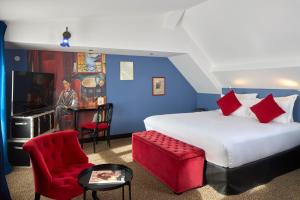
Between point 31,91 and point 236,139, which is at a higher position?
point 31,91

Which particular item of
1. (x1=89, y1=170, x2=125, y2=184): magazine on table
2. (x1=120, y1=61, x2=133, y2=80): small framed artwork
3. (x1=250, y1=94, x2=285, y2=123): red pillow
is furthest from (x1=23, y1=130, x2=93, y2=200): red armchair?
(x1=250, y1=94, x2=285, y2=123): red pillow

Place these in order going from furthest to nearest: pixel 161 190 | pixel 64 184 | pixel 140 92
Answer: pixel 140 92 < pixel 161 190 < pixel 64 184

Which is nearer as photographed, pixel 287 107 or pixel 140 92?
pixel 287 107

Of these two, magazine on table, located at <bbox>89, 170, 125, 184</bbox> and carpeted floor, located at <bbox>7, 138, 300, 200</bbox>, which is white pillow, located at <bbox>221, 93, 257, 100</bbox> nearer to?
carpeted floor, located at <bbox>7, 138, 300, 200</bbox>

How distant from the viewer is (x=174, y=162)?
266cm

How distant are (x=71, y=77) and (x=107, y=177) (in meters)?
3.20

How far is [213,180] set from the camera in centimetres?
277

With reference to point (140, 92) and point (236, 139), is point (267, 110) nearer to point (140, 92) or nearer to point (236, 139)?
point (236, 139)

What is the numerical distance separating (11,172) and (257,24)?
4505mm

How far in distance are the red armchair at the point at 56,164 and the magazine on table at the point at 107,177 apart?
7.1 inches

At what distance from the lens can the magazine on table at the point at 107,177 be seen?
200 cm

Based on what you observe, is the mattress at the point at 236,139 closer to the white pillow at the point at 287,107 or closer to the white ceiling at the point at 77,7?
the white pillow at the point at 287,107

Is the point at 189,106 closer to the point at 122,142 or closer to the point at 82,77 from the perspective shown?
the point at 122,142

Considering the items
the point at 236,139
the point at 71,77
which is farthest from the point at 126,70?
the point at 236,139
